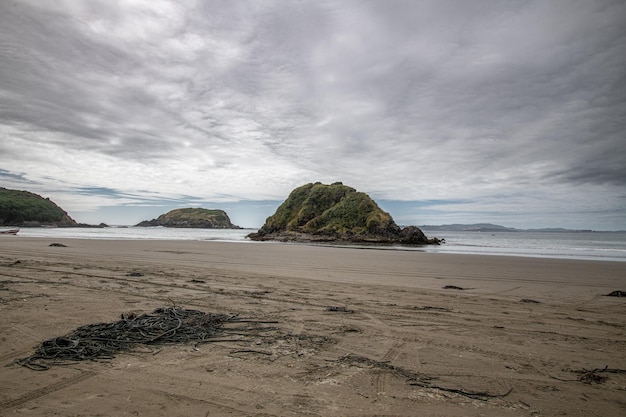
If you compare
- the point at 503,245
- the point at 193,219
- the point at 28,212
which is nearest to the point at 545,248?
the point at 503,245

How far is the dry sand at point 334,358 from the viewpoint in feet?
Result: 10.2

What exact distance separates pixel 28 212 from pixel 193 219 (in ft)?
184

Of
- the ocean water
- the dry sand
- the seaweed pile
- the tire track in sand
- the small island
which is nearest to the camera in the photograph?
the tire track in sand

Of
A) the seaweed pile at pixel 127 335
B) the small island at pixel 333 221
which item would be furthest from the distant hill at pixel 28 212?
the seaweed pile at pixel 127 335

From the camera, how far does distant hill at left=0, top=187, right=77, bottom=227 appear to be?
94938mm

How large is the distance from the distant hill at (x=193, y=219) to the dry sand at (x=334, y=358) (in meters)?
139

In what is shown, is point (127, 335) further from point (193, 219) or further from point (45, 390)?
point (193, 219)

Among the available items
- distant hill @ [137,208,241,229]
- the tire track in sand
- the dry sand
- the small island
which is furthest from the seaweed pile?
distant hill @ [137,208,241,229]

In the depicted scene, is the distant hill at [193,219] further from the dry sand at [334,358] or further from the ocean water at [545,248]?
the dry sand at [334,358]

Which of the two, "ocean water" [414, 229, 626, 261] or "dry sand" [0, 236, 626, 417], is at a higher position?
"ocean water" [414, 229, 626, 261]

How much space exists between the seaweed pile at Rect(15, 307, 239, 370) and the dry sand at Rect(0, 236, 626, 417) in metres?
0.23

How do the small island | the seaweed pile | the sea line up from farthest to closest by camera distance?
the small island
the sea
the seaweed pile

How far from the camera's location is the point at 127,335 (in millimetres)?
4844

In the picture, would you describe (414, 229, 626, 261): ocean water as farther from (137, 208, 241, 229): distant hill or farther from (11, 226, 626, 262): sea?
(137, 208, 241, 229): distant hill
